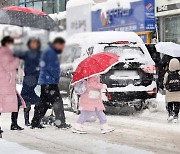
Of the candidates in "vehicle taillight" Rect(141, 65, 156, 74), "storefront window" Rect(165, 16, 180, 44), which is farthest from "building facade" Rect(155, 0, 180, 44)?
"vehicle taillight" Rect(141, 65, 156, 74)

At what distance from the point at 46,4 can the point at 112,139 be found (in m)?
5.04

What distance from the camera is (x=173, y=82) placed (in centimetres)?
880

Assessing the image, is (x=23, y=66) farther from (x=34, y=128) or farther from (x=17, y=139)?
(x=34, y=128)

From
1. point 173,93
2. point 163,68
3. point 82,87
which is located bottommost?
point 173,93

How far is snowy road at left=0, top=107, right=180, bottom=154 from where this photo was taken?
548 centimetres

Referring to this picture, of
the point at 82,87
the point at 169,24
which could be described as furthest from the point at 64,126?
the point at 169,24

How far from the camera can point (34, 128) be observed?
7.54 meters

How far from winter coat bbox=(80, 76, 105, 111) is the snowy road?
45 cm

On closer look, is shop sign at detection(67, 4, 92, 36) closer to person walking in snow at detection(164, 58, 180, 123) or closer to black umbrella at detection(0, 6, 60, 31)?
black umbrella at detection(0, 6, 60, 31)

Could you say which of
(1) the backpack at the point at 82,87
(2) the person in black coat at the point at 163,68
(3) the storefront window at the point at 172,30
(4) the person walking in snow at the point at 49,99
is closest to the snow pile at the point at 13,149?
(4) the person walking in snow at the point at 49,99

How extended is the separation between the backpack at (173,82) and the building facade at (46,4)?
737cm

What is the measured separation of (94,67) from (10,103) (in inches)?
47.8

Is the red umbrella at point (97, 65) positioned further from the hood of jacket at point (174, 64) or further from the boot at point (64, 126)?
the hood of jacket at point (174, 64)

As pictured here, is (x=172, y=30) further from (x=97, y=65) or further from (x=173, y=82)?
(x=173, y=82)
